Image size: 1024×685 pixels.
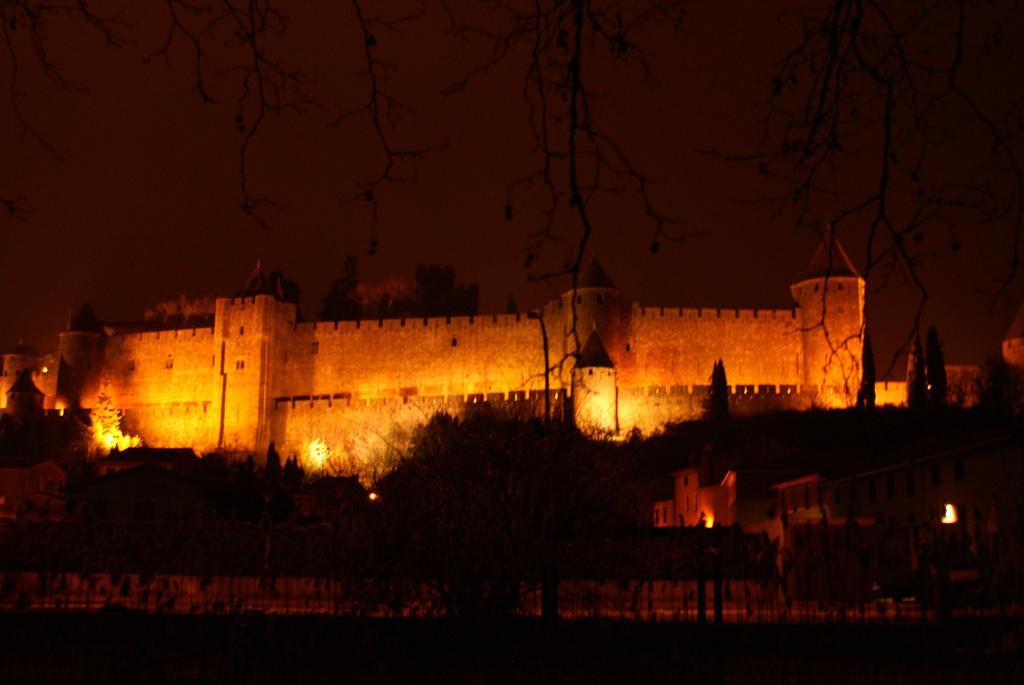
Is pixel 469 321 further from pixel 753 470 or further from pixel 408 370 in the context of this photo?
pixel 753 470

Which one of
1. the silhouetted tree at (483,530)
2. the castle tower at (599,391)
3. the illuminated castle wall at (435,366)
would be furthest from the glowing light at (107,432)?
the silhouetted tree at (483,530)

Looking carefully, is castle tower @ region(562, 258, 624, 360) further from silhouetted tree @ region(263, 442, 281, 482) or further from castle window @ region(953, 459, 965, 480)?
castle window @ region(953, 459, 965, 480)

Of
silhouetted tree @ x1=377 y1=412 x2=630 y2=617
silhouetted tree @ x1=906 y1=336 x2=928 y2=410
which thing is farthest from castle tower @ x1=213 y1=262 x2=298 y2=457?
Answer: silhouetted tree @ x1=377 y1=412 x2=630 y2=617

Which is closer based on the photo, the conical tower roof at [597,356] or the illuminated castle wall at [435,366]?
the conical tower roof at [597,356]

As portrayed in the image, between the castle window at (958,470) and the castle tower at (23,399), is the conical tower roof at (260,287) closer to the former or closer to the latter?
the castle tower at (23,399)

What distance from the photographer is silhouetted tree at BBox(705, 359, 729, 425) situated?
52.2m

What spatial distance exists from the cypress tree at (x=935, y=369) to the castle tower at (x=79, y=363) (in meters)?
42.0

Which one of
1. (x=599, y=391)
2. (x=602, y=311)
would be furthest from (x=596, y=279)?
(x=599, y=391)

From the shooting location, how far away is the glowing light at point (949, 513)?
22.6 meters

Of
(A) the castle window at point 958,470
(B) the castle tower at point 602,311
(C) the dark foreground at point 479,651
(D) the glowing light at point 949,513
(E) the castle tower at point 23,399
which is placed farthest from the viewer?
(E) the castle tower at point 23,399

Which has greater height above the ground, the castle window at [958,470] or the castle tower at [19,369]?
the castle tower at [19,369]

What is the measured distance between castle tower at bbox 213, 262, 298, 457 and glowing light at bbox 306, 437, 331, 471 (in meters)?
2.43

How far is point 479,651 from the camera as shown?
12023 mm

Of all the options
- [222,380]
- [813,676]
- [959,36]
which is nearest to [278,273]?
[222,380]
